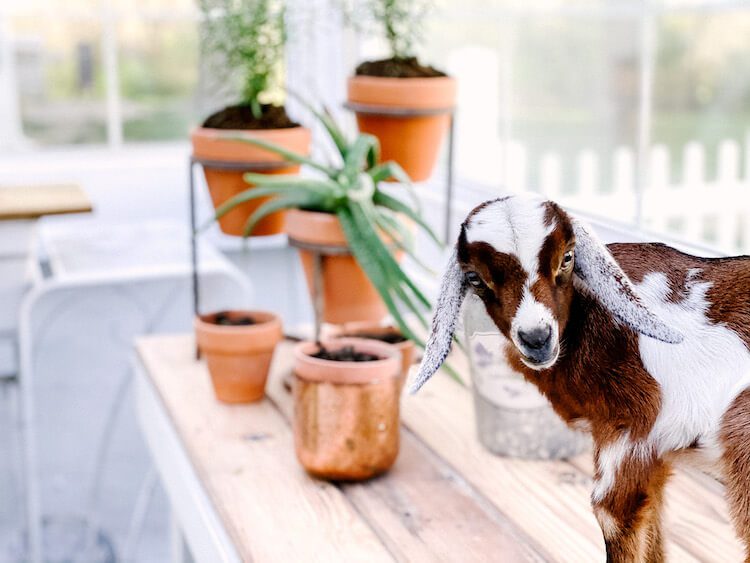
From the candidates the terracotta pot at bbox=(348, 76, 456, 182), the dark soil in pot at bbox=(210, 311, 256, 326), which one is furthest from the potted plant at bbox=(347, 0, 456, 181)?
the dark soil in pot at bbox=(210, 311, 256, 326)

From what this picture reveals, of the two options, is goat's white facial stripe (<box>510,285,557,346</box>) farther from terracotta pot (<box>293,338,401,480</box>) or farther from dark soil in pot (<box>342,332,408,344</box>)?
dark soil in pot (<box>342,332,408,344</box>)

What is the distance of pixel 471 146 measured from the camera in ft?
10.3

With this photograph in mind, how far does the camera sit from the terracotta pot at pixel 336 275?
51.1 inches

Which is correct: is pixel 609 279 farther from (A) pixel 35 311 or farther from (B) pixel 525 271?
(A) pixel 35 311

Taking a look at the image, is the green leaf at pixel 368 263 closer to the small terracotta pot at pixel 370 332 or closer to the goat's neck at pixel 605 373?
the small terracotta pot at pixel 370 332

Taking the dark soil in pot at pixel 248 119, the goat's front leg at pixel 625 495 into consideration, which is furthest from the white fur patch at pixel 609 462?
the dark soil in pot at pixel 248 119

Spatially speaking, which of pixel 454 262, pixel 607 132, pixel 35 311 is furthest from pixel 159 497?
pixel 607 132

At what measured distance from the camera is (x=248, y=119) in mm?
1545

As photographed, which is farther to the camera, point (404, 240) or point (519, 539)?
point (404, 240)

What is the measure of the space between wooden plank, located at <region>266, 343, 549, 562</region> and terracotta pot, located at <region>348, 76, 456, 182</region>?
0.49m

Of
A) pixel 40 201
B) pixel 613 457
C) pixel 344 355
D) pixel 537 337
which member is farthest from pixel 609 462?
pixel 40 201

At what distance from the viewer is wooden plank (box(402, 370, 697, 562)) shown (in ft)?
3.14

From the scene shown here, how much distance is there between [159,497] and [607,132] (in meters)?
9.95

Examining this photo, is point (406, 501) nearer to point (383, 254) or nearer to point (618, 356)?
point (383, 254)
